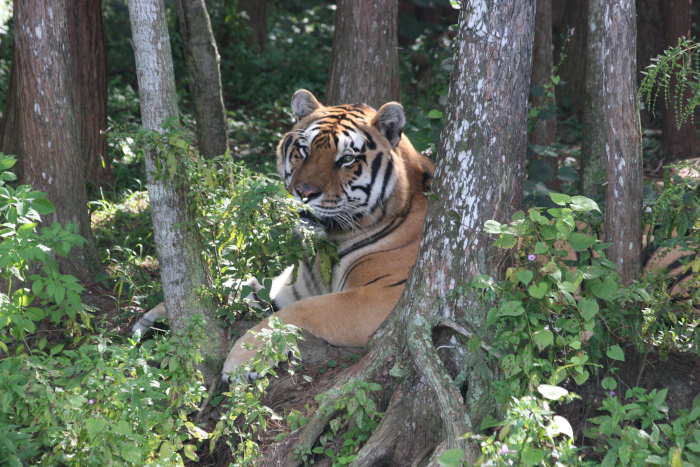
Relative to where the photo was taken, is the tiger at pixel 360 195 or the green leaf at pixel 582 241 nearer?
the green leaf at pixel 582 241

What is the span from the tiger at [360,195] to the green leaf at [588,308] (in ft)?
4.13

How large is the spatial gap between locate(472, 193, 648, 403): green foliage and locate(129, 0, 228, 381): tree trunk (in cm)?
154

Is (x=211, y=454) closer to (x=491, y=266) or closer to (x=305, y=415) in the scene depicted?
(x=305, y=415)

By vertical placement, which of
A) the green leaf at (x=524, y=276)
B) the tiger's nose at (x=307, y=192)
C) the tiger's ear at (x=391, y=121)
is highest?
the tiger's ear at (x=391, y=121)

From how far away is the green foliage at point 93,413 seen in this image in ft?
7.60

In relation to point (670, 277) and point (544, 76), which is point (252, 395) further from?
point (544, 76)

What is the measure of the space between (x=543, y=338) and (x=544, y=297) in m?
0.18

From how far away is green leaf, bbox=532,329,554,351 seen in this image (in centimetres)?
219

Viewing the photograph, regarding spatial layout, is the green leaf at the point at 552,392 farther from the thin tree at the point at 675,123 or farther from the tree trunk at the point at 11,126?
the thin tree at the point at 675,123

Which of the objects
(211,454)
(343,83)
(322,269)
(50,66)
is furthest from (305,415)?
(343,83)

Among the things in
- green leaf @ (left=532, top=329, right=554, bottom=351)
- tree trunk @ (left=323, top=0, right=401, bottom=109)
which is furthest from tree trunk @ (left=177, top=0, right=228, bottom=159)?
green leaf @ (left=532, top=329, right=554, bottom=351)

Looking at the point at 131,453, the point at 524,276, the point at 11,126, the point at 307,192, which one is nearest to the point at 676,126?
the point at 307,192

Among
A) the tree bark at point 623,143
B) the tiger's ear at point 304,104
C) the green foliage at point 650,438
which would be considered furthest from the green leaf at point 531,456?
the tiger's ear at point 304,104

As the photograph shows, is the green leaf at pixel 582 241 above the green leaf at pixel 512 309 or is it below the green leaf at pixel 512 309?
above
